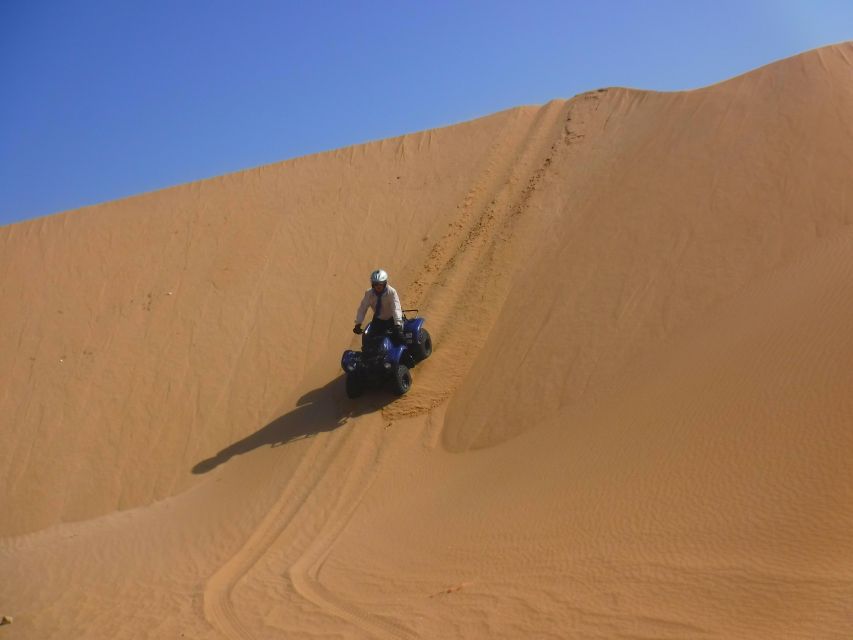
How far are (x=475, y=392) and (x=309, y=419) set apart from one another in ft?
7.81

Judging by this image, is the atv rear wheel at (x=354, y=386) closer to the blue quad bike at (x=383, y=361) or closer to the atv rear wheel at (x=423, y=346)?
the blue quad bike at (x=383, y=361)

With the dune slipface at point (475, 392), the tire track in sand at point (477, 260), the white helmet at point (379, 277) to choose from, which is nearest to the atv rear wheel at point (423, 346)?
the tire track in sand at point (477, 260)

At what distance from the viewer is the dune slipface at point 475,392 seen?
577cm

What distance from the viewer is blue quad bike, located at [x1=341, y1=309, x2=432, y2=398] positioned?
9.81 m

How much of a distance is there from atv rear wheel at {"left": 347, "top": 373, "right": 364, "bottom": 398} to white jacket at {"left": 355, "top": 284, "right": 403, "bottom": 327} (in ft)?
2.38

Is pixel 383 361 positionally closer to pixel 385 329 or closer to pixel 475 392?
pixel 385 329

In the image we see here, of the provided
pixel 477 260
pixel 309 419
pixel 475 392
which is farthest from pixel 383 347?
pixel 477 260

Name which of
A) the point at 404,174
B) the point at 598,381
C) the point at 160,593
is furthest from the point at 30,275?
the point at 598,381

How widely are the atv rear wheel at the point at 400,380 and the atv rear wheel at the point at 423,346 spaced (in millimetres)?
343

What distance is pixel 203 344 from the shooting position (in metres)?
13.1

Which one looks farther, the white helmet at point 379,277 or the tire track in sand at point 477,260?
the tire track in sand at point 477,260

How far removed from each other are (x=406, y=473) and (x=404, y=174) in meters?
9.45

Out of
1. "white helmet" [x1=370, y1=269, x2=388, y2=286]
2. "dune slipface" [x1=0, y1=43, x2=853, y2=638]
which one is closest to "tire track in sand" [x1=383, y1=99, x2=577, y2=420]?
"dune slipface" [x1=0, y1=43, x2=853, y2=638]

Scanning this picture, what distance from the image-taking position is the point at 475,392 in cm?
977
